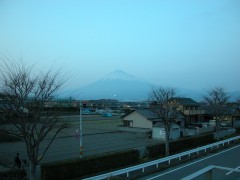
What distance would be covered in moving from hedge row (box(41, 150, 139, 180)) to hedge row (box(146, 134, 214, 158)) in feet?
7.11

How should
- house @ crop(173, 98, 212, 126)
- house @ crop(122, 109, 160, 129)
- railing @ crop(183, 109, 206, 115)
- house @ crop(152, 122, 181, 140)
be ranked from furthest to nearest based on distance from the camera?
railing @ crop(183, 109, 206, 115)
house @ crop(173, 98, 212, 126)
house @ crop(122, 109, 160, 129)
house @ crop(152, 122, 181, 140)

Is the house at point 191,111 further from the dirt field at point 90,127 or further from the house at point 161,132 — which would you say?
the house at point 161,132

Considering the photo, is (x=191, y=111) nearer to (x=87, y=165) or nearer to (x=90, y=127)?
(x=90, y=127)

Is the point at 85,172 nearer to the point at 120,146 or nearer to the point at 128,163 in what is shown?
the point at 128,163

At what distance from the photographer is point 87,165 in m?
16.7

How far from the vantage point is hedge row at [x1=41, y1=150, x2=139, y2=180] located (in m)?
14.9

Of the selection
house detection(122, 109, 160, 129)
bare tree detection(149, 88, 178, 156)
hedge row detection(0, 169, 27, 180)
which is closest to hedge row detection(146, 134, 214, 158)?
bare tree detection(149, 88, 178, 156)

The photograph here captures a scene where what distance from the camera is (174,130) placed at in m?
35.1

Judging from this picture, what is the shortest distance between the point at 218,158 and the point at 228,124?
33.6m

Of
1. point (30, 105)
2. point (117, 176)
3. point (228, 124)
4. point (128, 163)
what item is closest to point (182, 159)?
point (128, 163)

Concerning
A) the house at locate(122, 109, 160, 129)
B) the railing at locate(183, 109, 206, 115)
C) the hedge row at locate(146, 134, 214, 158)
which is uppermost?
the railing at locate(183, 109, 206, 115)

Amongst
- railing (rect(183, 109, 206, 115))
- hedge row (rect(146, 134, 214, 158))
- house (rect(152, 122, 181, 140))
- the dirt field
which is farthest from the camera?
railing (rect(183, 109, 206, 115))

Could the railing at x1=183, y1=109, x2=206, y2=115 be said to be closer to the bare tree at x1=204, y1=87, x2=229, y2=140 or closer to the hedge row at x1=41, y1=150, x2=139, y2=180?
the bare tree at x1=204, y1=87, x2=229, y2=140

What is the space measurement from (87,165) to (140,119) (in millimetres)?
26528
